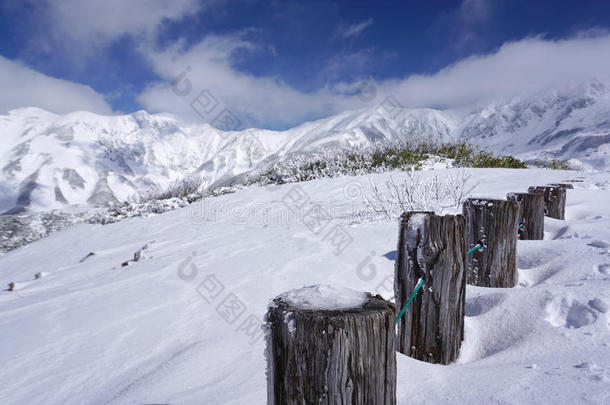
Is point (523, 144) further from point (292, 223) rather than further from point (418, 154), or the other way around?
point (292, 223)

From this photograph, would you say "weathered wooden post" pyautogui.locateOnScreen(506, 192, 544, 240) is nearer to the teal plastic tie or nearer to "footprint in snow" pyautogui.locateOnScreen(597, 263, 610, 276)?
"footprint in snow" pyautogui.locateOnScreen(597, 263, 610, 276)

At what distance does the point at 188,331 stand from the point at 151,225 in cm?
546

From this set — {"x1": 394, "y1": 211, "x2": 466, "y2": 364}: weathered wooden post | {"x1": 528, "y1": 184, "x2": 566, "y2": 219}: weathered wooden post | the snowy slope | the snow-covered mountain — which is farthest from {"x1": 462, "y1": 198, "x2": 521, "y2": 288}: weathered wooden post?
the snow-covered mountain

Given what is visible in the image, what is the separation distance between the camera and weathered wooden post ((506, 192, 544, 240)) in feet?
9.24

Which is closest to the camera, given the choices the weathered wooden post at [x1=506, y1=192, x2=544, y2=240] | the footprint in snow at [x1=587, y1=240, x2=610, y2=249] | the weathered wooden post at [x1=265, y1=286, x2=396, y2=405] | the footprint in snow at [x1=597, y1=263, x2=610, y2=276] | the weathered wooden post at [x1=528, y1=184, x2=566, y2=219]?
the weathered wooden post at [x1=265, y1=286, x2=396, y2=405]

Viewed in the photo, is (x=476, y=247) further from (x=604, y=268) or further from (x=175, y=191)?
(x=175, y=191)

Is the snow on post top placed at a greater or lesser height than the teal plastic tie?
greater

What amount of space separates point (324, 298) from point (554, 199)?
3.83 m

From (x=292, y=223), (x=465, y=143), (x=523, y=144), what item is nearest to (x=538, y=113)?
(x=523, y=144)

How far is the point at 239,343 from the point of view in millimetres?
2006

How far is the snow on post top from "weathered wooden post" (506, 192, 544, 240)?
2630mm

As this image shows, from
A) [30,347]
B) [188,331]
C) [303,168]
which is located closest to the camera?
[188,331]

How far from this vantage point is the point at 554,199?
350 centimetres

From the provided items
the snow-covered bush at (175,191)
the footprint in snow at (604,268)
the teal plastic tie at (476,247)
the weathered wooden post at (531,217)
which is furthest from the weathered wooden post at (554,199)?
the snow-covered bush at (175,191)
